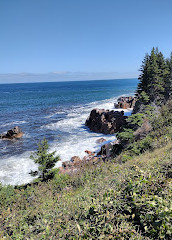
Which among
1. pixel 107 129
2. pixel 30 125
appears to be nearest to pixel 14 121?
Answer: pixel 30 125

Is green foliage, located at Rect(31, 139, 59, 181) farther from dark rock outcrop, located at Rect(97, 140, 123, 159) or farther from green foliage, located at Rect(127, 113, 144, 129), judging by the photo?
green foliage, located at Rect(127, 113, 144, 129)

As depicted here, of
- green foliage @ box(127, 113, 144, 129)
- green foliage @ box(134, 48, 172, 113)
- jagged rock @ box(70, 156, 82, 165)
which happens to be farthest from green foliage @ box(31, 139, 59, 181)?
green foliage @ box(134, 48, 172, 113)

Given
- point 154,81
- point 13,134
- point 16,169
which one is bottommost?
point 16,169

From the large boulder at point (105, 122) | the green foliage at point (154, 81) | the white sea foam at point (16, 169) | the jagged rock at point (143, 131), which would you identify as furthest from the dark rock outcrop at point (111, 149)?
the green foliage at point (154, 81)

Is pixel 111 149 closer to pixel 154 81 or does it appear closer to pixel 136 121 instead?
pixel 136 121

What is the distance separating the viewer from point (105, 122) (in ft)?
96.0

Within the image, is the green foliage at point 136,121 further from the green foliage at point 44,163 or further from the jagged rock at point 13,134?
the jagged rock at point 13,134

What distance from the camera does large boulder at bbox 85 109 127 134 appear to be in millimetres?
28391

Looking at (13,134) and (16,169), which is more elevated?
(13,134)

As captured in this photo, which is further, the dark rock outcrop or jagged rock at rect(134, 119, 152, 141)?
the dark rock outcrop

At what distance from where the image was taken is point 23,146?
23.6 metres

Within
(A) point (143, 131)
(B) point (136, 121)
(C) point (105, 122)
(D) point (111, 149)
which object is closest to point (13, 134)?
(C) point (105, 122)

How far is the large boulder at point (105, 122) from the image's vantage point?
2839cm

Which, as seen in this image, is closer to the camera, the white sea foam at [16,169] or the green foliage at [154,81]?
the white sea foam at [16,169]
